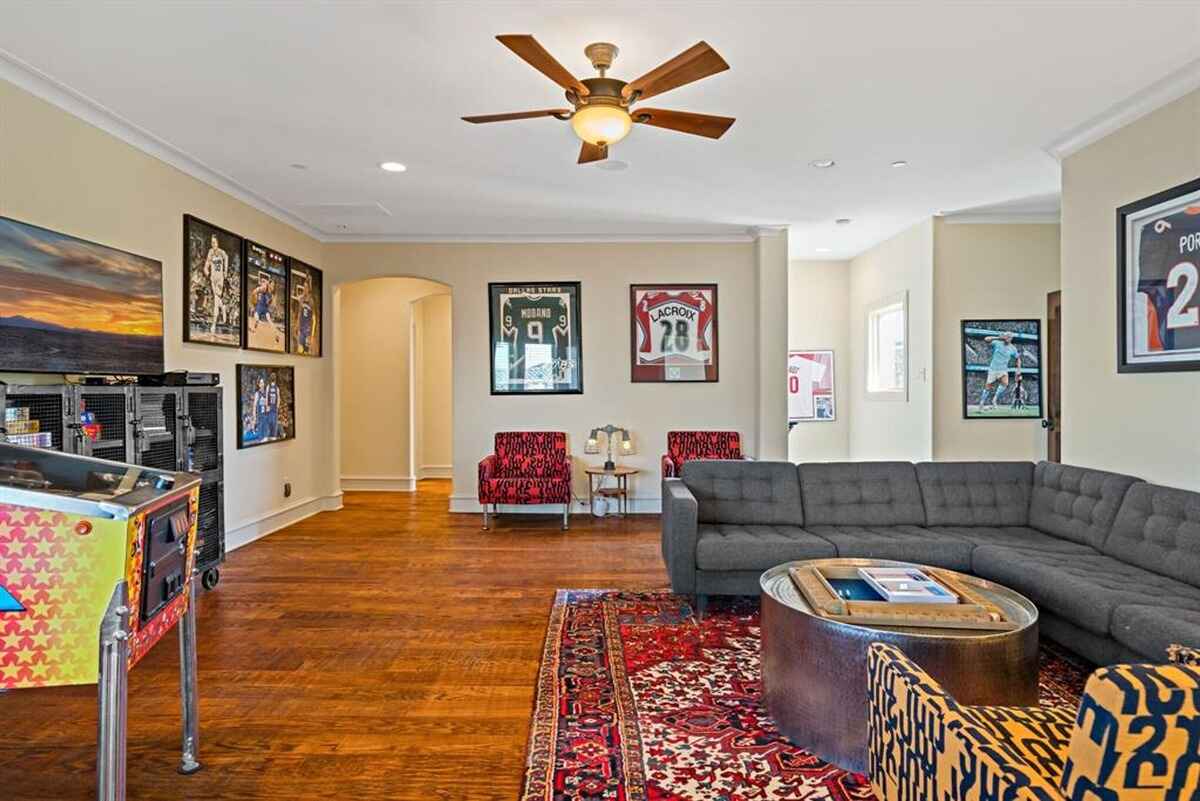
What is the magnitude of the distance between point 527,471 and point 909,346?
4261mm

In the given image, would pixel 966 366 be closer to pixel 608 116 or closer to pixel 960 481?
pixel 960 481

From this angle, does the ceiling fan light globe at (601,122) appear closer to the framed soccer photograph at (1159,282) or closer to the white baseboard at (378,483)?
the framed soccer photograph at (1159,282)


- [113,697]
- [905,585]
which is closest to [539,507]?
[905,585]

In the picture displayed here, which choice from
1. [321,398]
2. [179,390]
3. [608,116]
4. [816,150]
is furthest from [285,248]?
[816,150]

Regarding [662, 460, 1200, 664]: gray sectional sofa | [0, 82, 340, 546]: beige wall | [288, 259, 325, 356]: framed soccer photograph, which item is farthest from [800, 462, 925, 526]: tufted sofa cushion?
[288, 259, 325, 356]: framed soccer photograph

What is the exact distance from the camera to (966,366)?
246 inches

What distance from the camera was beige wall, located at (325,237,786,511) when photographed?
6.84 metres

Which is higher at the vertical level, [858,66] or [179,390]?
[858,66]

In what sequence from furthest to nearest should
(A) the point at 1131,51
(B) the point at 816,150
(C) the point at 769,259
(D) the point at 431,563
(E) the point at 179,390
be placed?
(C) the point at 769,259
(D) the point at 431,563
(B) the point at 816,150
(E) the point at 179,390
(A) the point at 1131,51

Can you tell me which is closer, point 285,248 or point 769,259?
point 285,248

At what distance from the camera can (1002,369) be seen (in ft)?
20.3

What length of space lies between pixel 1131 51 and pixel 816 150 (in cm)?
170

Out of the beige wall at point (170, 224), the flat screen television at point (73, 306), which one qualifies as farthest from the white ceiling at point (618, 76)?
the flat screen television at point (73, 306)

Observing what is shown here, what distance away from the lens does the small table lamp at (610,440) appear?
6668 mm
